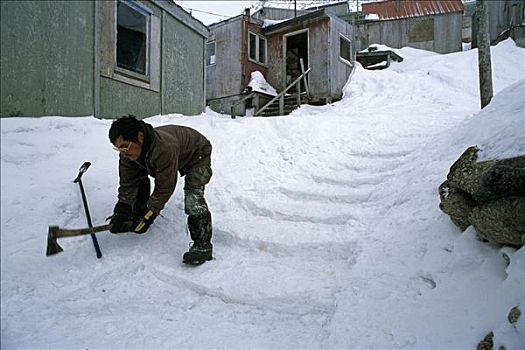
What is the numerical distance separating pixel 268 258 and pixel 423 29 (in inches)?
709

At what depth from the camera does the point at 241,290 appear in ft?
7.53

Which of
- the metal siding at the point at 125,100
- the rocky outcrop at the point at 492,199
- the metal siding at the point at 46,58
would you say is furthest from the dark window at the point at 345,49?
the metal siding at the point at 46,58

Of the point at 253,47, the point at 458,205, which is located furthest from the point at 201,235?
the point at 253,47

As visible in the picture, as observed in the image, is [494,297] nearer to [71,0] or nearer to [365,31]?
[71,0]

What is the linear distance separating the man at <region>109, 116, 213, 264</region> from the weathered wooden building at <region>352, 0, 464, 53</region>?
54.4 ft

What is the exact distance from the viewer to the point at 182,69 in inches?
240

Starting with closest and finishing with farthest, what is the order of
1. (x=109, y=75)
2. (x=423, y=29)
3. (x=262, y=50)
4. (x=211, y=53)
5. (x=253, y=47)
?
(x=109, y=75) < (x=253, y=47) < (x=262, y=50) < (x=211, y=53) < (x=423, y=29)

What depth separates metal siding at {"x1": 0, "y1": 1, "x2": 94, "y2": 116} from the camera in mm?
933

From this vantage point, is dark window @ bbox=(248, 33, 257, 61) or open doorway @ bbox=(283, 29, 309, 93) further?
open doorway @ bbox=(283, 29, 309, 93)

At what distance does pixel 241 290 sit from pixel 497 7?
17569mm

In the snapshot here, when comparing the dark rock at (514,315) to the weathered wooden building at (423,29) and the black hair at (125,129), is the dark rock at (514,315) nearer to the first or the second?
the black hair at (125,129)

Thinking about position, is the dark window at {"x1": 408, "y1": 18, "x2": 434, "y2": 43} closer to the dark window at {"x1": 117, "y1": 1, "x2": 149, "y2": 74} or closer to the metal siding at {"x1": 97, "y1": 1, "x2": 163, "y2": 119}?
the dark window at {"x1": 117, "y1": 1, "x2": 149, "y2": 74}

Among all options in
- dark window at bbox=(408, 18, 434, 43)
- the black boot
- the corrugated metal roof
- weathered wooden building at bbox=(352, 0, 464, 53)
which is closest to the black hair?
the black boot

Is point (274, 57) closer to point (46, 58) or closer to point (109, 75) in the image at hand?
point (109, 75)
